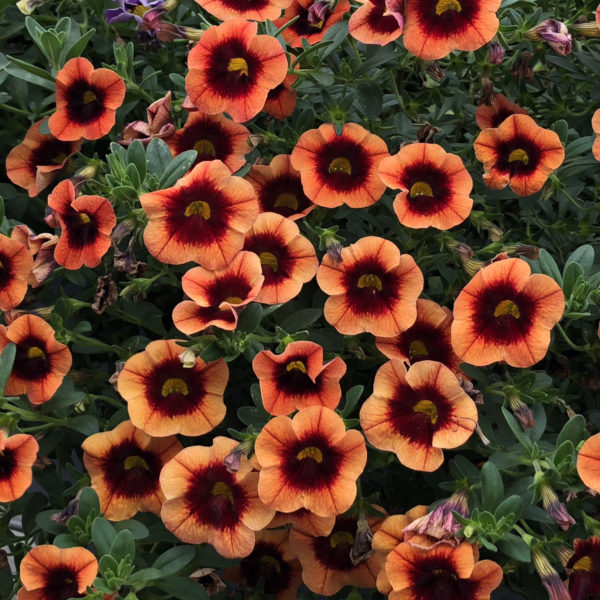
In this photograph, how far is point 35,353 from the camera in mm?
1330

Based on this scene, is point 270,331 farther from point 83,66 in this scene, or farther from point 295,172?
point 83,66

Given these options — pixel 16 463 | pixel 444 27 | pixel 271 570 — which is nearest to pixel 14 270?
pixel 16 463

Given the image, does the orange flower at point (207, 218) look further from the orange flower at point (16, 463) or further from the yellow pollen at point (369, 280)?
the orange flower at point (16, 463)

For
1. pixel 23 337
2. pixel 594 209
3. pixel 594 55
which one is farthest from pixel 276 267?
pixel 594 55

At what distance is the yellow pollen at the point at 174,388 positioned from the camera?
128 cm

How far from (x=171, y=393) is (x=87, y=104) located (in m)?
0.49

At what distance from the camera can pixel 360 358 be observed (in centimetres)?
135

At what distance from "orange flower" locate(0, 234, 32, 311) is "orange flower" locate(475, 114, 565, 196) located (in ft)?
2.34

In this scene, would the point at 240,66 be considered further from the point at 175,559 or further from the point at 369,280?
the point at 175,559

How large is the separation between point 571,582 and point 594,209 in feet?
2.11

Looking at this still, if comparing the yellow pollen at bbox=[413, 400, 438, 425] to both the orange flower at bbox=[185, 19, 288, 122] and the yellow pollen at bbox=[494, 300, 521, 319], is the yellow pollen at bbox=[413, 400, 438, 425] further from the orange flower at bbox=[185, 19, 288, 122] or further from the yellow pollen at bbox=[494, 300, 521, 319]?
the orange flower at bbox=[185, 19, 288, 122]

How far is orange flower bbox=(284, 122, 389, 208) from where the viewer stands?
1356mm

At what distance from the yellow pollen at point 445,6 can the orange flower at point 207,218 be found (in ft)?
1.25

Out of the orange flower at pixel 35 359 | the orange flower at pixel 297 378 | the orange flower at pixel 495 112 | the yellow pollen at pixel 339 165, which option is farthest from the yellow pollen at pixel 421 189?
the orange flower at pixel 35 359
